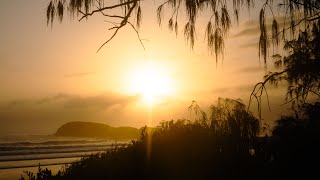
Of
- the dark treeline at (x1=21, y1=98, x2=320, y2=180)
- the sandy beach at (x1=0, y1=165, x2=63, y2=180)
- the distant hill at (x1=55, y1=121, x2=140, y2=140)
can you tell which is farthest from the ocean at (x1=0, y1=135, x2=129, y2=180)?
the distant hill at (x1=55, y1=121, x2=140, y2=140)

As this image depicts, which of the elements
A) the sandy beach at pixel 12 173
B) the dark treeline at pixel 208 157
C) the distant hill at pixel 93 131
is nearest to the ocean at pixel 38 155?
the sandy beach at pixel 12 173

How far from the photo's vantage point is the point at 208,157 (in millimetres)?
6957

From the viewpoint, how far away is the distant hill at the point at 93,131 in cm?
8506

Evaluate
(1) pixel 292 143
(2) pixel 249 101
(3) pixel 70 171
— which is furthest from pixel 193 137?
(2) pixel 249 101

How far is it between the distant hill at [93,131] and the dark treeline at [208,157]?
250 feet

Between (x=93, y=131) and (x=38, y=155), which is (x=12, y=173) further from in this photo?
(x=93, y=131)

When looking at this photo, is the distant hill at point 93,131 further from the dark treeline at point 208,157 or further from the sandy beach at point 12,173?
the dark treeline at point 208,157

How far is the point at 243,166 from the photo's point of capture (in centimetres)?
672

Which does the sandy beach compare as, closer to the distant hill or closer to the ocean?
the ocean

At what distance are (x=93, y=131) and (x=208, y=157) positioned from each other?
3244 inches

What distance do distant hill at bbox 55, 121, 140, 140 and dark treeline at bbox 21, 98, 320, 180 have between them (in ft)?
250

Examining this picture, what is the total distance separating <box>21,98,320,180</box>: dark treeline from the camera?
6.29 m

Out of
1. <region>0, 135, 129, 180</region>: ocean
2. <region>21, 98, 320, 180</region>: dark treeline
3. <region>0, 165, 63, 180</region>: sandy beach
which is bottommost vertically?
<region>0, 165, 63, 180</region>: sandy beach

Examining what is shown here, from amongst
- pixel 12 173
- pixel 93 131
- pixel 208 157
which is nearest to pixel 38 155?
pixel 12 173
